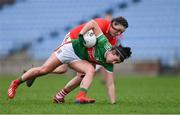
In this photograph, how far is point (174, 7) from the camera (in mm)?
27469

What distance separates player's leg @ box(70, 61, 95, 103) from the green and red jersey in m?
0.11

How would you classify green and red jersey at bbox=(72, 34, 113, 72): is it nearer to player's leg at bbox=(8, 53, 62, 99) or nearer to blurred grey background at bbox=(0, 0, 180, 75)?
player's leg at bbox=(8, 53, 62, 99)

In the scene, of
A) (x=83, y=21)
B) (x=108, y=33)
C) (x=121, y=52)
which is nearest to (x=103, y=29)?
(x=108, y=33)

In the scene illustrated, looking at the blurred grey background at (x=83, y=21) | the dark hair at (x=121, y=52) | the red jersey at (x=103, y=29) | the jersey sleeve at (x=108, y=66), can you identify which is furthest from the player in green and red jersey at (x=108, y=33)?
the blurred grey background at (x=83, y=21)

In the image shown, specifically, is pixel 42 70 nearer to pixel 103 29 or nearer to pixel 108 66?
pixel 108 66

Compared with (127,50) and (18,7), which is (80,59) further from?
(18,7)

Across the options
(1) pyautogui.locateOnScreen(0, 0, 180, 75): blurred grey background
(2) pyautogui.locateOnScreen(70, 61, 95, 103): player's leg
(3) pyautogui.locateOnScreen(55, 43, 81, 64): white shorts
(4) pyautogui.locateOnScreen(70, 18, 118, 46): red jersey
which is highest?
(4) pyautogui.locateOnScreen(70, 18, 118, 46): red jersey

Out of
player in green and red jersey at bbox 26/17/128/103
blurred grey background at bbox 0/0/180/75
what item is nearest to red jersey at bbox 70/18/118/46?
player in green and red jersey at bbox 26/17/128/103

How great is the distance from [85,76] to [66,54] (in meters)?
0.48

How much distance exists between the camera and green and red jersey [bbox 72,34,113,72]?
31.6 ft

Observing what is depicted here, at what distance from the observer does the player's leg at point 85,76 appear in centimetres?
961

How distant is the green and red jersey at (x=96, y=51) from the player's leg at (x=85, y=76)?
4.5 inches

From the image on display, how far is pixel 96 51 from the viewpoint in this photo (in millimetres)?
9789

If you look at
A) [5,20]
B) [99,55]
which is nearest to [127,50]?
[99,55]
